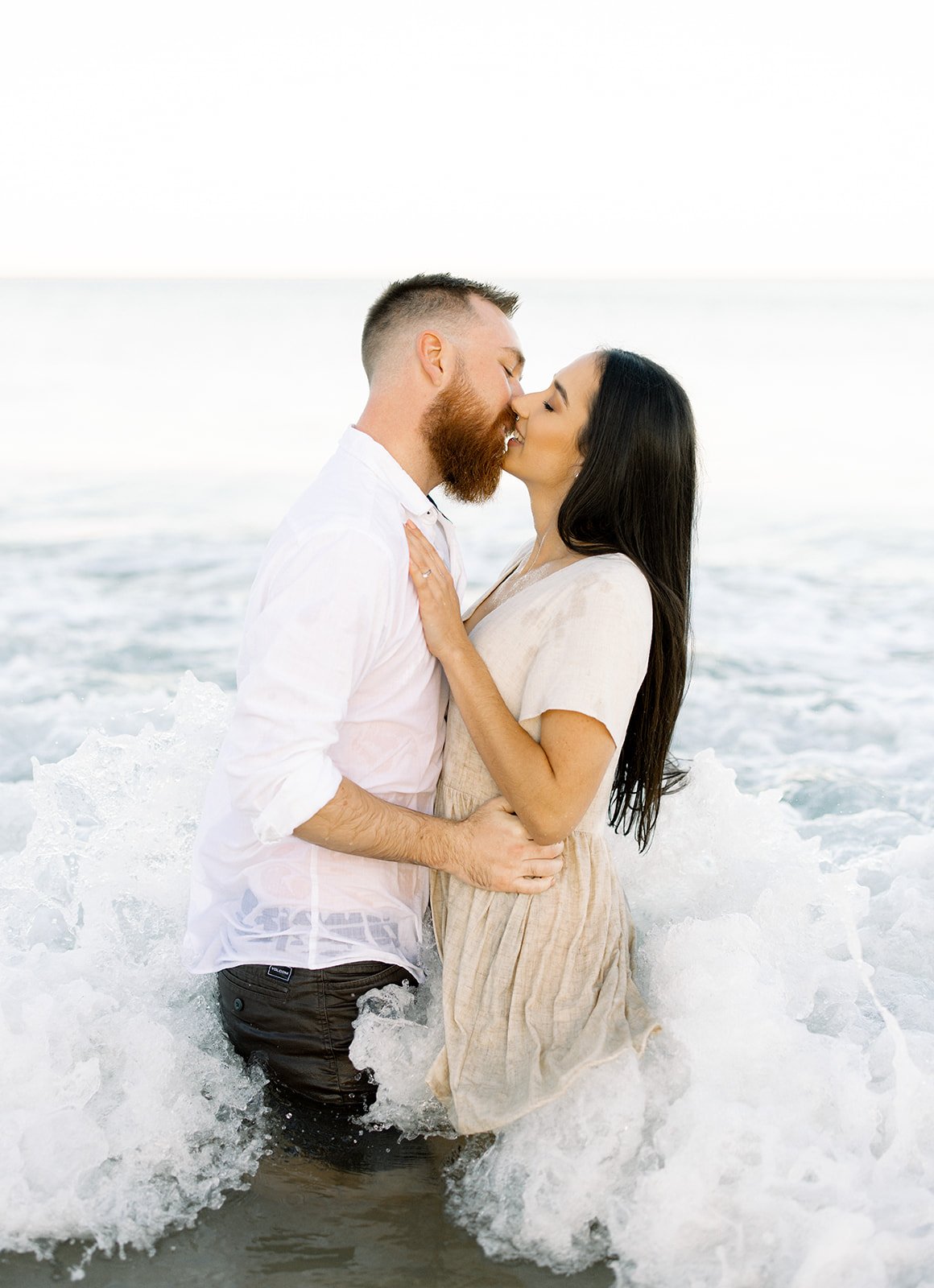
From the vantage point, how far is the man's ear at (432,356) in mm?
3283

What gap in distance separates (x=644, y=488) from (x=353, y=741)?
100 cm

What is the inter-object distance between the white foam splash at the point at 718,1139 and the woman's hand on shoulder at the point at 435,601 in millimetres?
921

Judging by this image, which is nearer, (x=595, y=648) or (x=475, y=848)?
(x=595, y=648)

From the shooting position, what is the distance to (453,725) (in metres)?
3.29

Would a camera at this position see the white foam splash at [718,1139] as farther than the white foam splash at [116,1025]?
No

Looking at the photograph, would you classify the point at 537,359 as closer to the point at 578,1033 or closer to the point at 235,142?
the point at 235,142

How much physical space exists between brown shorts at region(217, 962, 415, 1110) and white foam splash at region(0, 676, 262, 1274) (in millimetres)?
177

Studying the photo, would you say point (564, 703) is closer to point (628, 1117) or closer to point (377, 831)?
point (377, 831)

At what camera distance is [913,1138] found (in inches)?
119

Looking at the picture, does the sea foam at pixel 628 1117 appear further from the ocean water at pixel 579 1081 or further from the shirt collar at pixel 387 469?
the shirt collar at pixel 387 469

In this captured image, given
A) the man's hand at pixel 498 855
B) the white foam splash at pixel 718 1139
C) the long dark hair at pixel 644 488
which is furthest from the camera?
the long dark hair at pixel 644 488

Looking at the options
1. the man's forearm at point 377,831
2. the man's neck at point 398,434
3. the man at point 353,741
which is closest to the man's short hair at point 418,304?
the man at point 353,741

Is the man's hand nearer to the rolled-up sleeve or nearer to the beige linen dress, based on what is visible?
the beige linen dress

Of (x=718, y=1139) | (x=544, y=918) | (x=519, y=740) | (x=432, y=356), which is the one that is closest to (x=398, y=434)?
(x=432, y=356)
